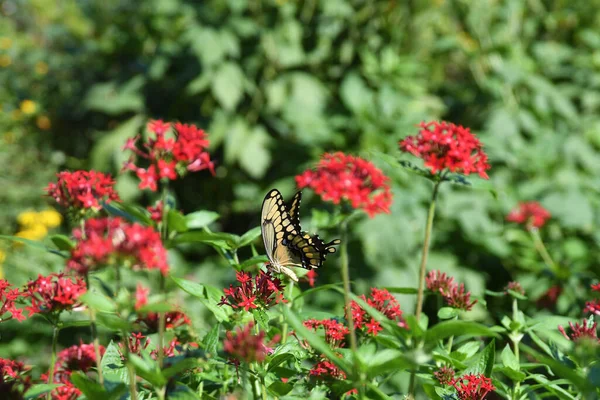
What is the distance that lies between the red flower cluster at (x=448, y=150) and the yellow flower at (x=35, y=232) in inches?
106

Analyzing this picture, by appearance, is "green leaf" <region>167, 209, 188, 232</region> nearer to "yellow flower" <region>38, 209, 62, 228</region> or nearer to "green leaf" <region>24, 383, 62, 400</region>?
"green leaf" <region>24, 383, 62, 400</region>

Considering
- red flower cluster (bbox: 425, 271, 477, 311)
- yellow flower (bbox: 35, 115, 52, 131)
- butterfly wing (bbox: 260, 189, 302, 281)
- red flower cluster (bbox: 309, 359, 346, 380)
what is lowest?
red flower cluster (bbox: 309, 359, 346, 380)

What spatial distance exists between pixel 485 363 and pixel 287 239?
0.63 m

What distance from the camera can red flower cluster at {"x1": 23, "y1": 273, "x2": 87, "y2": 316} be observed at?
96 centimetres

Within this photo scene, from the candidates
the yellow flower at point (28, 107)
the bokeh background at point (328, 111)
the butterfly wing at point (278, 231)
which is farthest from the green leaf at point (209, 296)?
the yellow flower at point (28, 107)

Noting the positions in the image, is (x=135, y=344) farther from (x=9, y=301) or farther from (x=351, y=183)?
(x=351, y=183)

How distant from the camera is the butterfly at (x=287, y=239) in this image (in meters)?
1.50

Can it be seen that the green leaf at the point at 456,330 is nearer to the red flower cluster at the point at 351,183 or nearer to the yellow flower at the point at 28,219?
the red flower cluster at the point at 351,183

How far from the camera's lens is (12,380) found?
1042 millimetres

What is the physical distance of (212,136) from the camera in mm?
3432

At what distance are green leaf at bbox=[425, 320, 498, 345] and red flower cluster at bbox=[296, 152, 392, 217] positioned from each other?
9.0 inches

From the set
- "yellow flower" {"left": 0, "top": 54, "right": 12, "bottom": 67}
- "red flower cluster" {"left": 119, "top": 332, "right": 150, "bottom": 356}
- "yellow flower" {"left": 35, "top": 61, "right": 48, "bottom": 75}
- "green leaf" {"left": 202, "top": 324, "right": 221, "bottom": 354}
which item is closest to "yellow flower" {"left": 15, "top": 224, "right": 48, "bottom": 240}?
"yellow flower" {"left": 35, "top": 61, "right": 48, "bottom": 75}

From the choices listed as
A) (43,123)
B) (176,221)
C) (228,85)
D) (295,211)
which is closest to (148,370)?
(176,221)

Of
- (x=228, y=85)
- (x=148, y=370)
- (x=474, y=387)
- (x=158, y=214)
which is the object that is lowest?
(x=474, y=387)
